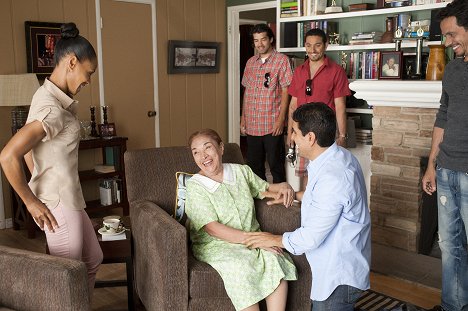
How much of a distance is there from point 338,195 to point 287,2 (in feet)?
11.8

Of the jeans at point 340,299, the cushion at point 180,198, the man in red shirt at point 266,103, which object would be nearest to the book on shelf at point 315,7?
the man in red shirt at point 266,103

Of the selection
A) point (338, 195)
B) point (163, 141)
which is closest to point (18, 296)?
point (338, 195)

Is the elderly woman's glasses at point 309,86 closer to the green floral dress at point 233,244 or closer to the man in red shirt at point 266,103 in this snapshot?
the man in red shirt at point 266,103

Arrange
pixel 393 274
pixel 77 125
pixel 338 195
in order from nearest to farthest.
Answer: pixel 338 195 < pixel 77 125 < pixel 393 274

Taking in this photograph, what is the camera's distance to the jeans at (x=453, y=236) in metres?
2.35

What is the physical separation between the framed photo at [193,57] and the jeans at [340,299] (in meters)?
3.98

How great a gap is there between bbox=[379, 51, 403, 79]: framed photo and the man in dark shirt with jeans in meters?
1.49

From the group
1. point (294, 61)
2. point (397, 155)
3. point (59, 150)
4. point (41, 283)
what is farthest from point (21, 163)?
point (294, 61)

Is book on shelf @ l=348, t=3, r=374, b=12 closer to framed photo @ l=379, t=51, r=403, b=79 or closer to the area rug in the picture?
framed photo @ l=379, t=51, r=403, b=79

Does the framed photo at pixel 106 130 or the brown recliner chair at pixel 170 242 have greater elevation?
the framed photo at pixel 106 130

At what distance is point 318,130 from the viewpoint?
1857 millimetres

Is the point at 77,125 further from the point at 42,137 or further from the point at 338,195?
the point at 338,195

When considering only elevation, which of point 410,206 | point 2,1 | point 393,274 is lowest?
point 393,274

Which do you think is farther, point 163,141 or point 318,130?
point 163,141
